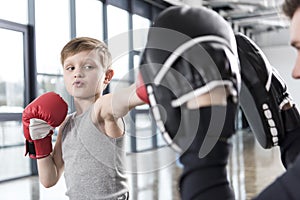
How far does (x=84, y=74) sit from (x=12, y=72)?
14.4 feet

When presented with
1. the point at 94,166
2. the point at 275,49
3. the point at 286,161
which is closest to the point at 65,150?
the point at 94,166

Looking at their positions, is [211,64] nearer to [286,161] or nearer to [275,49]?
[286,161]

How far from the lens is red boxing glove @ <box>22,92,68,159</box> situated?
138cm

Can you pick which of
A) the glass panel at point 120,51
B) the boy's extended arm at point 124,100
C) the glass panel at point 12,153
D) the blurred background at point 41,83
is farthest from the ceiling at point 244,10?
the boy's extended arm at point 124,100

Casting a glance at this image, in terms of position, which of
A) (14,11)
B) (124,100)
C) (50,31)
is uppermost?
(14,11)

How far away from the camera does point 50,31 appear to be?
18.8ft

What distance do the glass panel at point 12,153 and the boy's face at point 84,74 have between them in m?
4.17

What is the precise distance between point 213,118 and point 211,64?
0.08 metres

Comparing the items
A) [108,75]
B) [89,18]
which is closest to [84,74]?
[108,75]

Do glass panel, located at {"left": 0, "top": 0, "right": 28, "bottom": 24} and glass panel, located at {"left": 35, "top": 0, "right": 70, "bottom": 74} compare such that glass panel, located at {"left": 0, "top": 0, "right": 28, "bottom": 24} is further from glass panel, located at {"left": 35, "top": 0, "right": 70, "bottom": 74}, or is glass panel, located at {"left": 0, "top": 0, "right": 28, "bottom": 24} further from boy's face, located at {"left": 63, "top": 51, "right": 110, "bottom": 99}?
boy's face, located at {"left": 63, "top": 51, "right": 110, "bottom": 99}

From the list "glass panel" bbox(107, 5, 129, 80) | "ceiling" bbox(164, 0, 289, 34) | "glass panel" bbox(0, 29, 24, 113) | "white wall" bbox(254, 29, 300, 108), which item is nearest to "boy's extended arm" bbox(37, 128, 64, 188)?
"glass panel" bbox(107, 5, 129, 80)

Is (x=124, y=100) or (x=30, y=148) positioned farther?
(x=30, y=148)

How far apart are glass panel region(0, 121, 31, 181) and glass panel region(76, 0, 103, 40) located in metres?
1.76

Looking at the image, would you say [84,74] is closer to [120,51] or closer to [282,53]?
[120,51]
